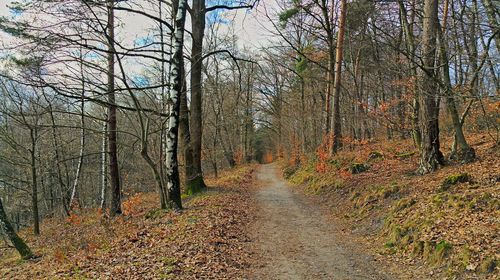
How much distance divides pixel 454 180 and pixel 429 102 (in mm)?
2473

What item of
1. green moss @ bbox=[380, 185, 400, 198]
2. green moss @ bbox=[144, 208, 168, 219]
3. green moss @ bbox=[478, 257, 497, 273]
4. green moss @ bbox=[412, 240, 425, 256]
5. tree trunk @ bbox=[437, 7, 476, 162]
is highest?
tree trunk @ bbox=[437, 7, 476, 162]

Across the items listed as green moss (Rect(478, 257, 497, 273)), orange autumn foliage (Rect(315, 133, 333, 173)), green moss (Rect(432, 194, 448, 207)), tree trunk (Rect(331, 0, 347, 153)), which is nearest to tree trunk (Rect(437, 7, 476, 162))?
green moss (Rect(432, 194, 448, 207))

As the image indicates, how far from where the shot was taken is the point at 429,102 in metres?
9.44

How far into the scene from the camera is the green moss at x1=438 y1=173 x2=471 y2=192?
7.87 m

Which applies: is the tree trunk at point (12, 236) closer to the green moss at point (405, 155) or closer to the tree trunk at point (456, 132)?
the tree trunk at point (456, 132)

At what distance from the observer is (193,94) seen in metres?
14.3

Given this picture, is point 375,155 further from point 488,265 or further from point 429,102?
point 488,265

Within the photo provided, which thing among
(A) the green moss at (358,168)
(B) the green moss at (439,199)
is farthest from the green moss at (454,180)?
(A) the green moss at (358,168)

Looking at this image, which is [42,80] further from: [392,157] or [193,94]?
[392,157]

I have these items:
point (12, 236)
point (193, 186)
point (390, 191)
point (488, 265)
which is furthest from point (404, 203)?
point (12, 236)

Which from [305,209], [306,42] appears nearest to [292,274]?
[305,209]

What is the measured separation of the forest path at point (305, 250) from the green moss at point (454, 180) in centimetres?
247

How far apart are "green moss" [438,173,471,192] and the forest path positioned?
247cm

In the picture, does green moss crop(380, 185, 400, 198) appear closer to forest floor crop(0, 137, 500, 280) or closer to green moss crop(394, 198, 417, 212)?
forest floor crop(0, 137, 500, 280)
